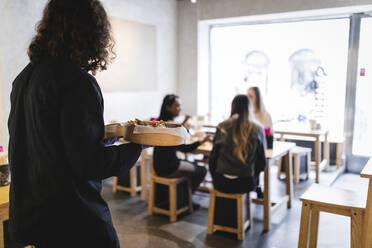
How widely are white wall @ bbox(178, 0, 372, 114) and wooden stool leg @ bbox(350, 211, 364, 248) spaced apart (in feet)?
10.7

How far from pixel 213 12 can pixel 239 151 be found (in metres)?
3.43

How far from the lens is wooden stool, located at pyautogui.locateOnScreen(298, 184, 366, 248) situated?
6.99ft

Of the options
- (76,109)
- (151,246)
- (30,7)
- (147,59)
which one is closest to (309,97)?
(147,59)

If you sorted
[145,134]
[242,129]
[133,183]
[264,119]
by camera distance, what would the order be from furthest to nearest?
[264,119]
[133,183]
[242,129]
[145,134]

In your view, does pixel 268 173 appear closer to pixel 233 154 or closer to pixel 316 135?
pixel 233 154

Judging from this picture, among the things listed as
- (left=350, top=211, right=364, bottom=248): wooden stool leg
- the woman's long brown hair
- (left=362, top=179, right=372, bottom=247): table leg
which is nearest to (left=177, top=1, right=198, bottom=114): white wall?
the woman's long brown hair

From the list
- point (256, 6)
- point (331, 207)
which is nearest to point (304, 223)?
point (331, 207)

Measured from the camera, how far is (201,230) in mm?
3131

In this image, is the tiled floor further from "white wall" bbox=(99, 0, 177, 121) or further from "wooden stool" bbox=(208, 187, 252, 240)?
"white wall" bbox=(99, 0, 177, 121)

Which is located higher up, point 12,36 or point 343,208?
point 12,36

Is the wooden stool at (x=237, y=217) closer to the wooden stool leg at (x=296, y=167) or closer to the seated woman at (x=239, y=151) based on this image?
the seated woman at (x=239, y=151)

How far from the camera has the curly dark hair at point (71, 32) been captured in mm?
1109

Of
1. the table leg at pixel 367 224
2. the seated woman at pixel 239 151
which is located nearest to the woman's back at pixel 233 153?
the seated woman at pixel 239 151

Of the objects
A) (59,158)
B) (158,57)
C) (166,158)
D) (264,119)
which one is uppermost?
(158,57)
